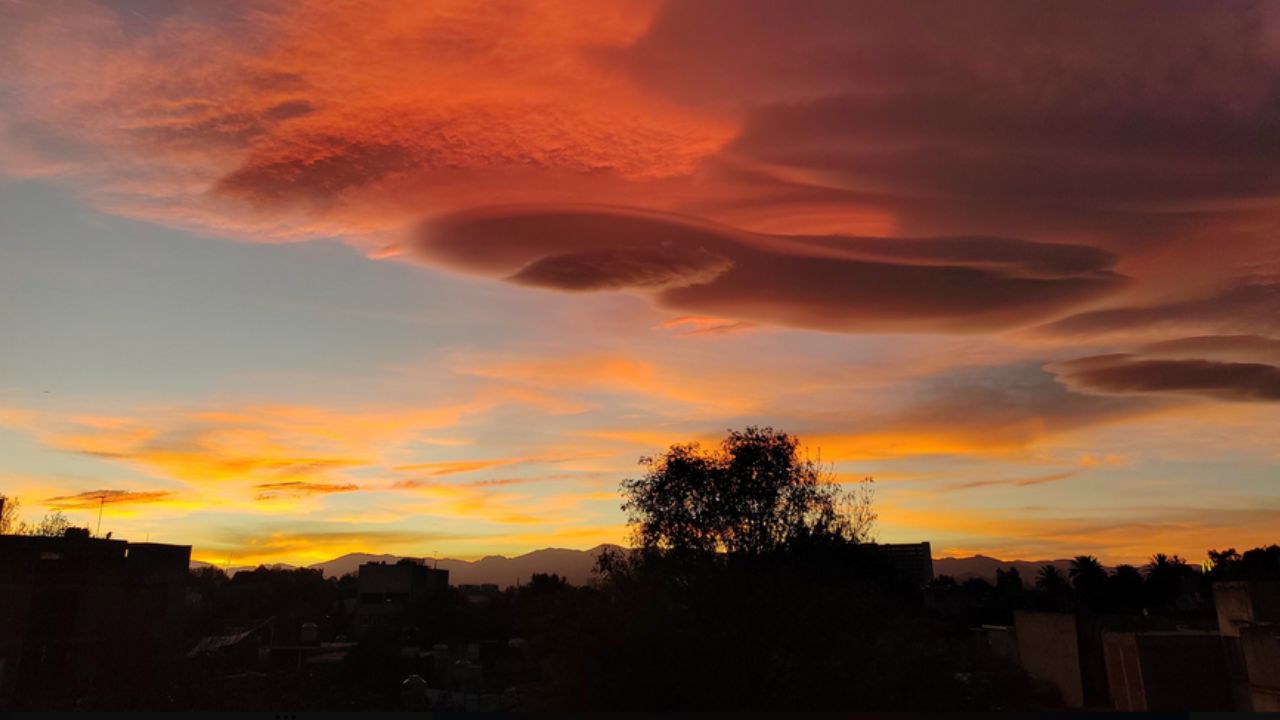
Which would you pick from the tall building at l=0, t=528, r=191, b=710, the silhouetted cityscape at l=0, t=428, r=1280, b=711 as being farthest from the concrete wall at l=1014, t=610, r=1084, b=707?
the tall building at l=0, t=528, r=191, b=710

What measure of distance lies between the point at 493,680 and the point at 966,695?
24242 millimetres

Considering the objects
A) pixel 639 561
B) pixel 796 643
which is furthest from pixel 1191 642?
pixel 639 561

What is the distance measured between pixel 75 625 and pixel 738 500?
3254 cm

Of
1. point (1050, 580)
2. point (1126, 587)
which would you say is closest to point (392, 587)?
point (1050, 580)

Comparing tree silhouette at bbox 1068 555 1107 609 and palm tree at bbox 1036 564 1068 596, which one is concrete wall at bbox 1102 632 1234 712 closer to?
tree silhouette at bbox 1068 555 1107 609

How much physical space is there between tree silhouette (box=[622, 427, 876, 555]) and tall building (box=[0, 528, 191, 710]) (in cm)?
2026

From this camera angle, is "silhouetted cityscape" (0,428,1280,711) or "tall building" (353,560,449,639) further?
"tall building" (353,560,449,639)

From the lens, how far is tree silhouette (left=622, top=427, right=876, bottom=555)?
25.8 m

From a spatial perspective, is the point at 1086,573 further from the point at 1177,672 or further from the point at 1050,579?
the point at 1177,672

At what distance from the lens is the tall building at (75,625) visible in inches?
1379

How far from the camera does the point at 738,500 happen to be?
26.3 metres

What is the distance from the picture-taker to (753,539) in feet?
83.3

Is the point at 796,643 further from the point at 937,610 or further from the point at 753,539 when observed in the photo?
the point at 937,610

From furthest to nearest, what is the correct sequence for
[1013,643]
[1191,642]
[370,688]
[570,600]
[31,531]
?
[31,531]
[1013,643]
[370,688]
[1191,642]
[570,600]
